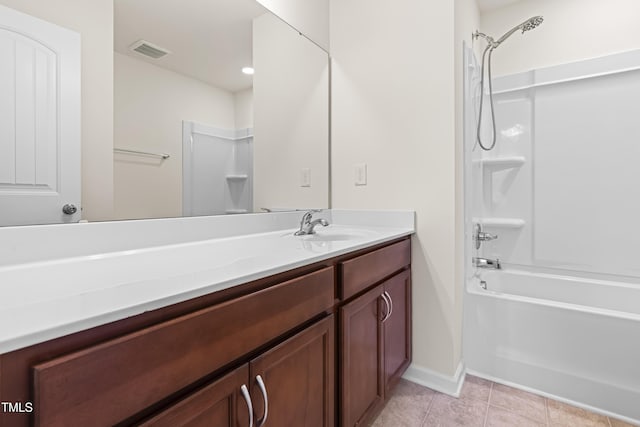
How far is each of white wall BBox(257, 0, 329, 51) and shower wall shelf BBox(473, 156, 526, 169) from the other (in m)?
1.34

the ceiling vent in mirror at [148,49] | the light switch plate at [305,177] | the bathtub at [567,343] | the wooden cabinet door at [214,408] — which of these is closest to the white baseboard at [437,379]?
the bathtub at [567,343]

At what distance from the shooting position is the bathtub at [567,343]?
143 cm

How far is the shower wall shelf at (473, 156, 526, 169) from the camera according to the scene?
223cm

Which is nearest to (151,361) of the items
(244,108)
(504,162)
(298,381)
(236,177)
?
(298,381)

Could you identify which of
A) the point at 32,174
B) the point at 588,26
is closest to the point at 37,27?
the point at 32,174

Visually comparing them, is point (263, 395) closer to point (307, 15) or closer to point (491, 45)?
point (307, 15)

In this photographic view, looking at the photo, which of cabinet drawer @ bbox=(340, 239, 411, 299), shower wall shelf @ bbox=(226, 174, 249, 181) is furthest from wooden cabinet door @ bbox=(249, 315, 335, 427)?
shower wall shelf @ bbox=(226, 174, 249, 181)

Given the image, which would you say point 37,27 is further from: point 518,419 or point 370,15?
point 518,419

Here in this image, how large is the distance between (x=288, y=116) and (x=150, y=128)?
2.69 ft

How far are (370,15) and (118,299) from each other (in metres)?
1.96

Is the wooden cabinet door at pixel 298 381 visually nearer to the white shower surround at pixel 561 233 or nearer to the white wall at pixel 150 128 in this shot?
the white wall at pixel 150 128

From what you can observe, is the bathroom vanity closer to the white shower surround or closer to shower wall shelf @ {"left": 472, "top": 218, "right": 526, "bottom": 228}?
the white shower surround

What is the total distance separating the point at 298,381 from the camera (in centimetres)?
87

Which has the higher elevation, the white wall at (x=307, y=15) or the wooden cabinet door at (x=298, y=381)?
the white wall at (x=307, y=15)
